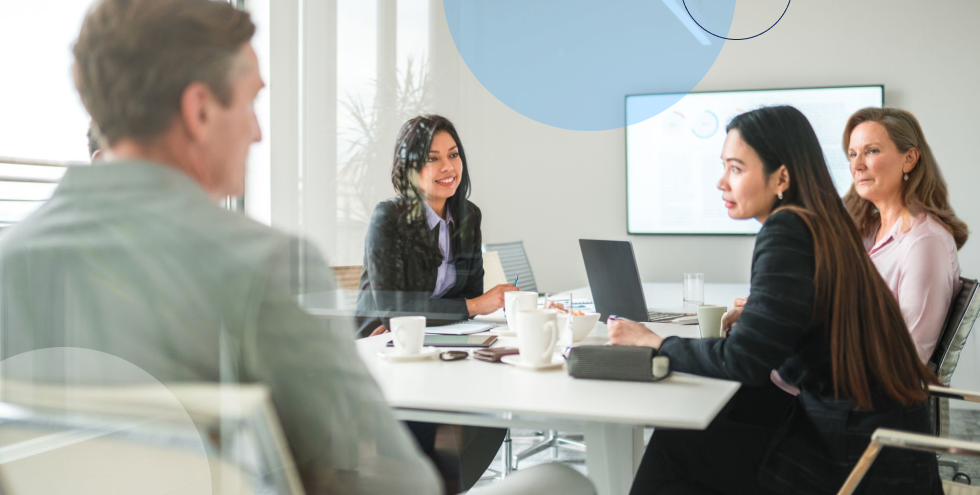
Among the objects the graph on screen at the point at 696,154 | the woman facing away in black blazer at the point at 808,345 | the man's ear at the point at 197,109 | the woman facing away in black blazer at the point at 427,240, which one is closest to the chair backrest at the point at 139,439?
the man's ear at the point at 197,109

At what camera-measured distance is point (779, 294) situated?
3.51 ft

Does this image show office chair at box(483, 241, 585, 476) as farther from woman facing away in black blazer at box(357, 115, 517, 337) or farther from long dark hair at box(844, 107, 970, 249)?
long dark hair at box(844, 107, 970, 249)

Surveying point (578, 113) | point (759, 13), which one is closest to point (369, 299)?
point (578, 113)

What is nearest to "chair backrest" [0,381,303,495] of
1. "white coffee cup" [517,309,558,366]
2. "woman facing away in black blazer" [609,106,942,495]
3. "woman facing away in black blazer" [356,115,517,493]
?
"white coffee cup" [517,309,558,366]

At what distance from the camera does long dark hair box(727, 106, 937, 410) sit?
42.9 inches

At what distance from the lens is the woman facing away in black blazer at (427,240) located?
1.70 m

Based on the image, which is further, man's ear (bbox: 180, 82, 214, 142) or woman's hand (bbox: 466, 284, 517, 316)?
woman's hand (bbox: 466, 284, 517, 316)

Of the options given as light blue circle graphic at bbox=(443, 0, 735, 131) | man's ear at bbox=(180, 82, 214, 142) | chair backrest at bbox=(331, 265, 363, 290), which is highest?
light blue circle graphic at bbox=(443, 0, 735, 131)

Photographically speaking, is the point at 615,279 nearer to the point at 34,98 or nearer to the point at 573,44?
the point at 573,44

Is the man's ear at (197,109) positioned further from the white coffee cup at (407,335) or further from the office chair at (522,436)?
the office chair at (522,436)

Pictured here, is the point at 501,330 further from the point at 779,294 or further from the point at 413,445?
the point at 413,445

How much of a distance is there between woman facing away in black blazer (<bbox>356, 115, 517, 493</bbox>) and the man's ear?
0.89 m

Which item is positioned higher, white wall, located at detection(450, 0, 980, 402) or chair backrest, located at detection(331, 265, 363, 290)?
white wall, located at detection(450, 0, 980, 402)

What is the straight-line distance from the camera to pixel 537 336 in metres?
1.13
